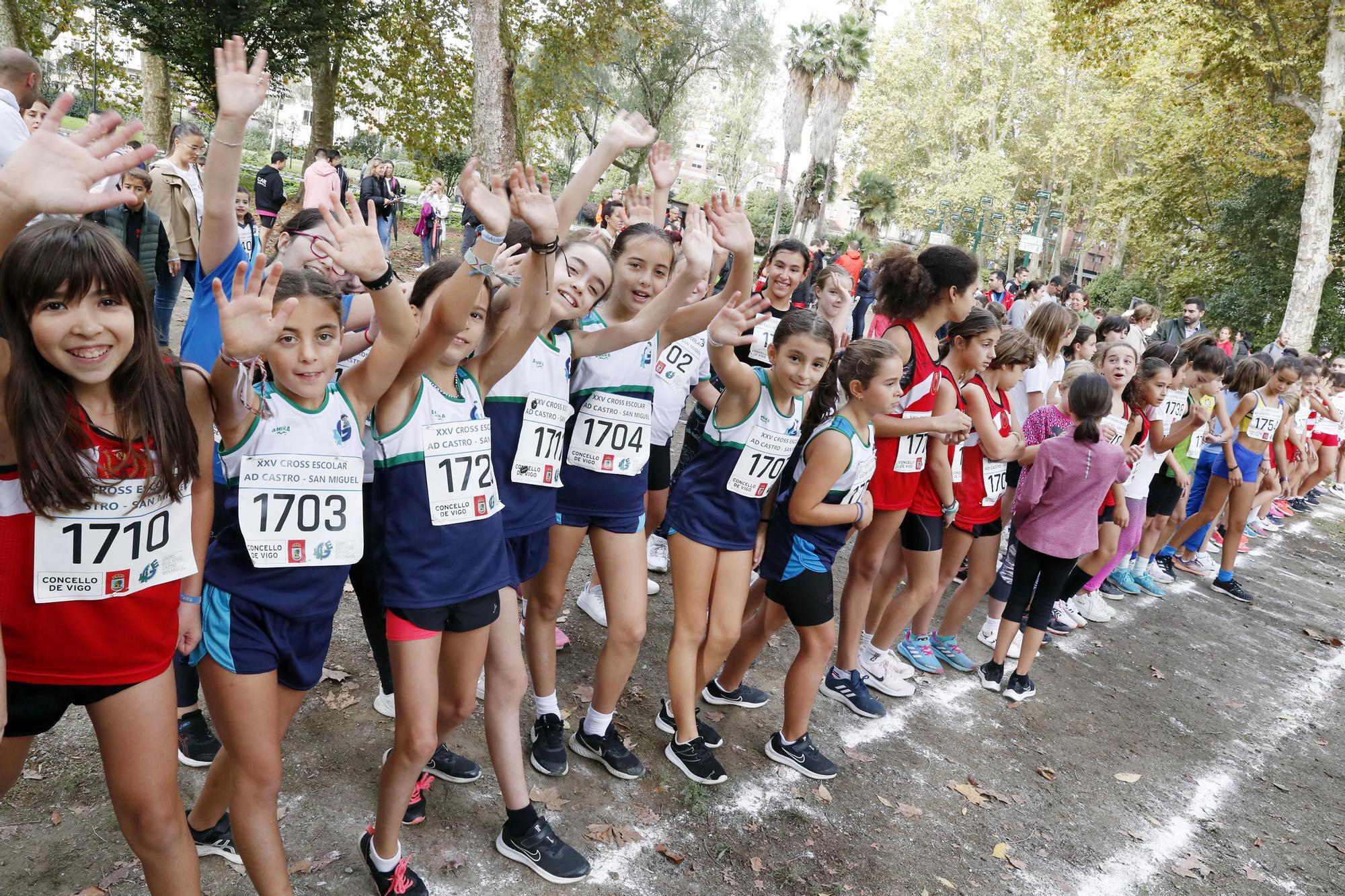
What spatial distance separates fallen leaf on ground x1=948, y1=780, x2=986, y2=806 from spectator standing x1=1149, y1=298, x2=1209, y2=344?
848 cm

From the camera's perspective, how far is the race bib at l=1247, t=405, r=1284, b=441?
22.8ft

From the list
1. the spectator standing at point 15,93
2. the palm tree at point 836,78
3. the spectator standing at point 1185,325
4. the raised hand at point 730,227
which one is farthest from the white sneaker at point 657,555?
the palm tree at point 836,78

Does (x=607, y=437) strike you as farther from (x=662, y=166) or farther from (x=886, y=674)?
(x=886, y=674)

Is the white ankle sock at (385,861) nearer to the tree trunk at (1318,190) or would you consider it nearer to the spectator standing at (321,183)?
the spectator standing at (321,183)

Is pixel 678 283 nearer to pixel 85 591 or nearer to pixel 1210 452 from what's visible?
pixel 85 591

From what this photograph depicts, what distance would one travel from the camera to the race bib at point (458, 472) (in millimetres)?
2414

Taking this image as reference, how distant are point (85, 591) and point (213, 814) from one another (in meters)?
1.09

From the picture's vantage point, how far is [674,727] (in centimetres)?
371

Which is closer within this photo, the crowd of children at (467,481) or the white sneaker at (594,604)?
the crowd of children at (467,481)

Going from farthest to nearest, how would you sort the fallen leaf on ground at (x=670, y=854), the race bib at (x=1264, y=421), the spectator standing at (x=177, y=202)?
the spectator standing at (x=177, y=202) → the race bib at (x=1264, y=421) → the fallen leaf on ground at (x=670, y=854)

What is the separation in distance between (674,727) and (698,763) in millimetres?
303

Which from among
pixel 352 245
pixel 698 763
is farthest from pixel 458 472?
pixel 698 763

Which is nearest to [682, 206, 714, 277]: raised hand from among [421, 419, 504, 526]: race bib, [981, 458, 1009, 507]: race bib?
[421, 419, 504, 526]: race bib

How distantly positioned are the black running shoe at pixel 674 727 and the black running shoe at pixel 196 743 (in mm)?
1731
